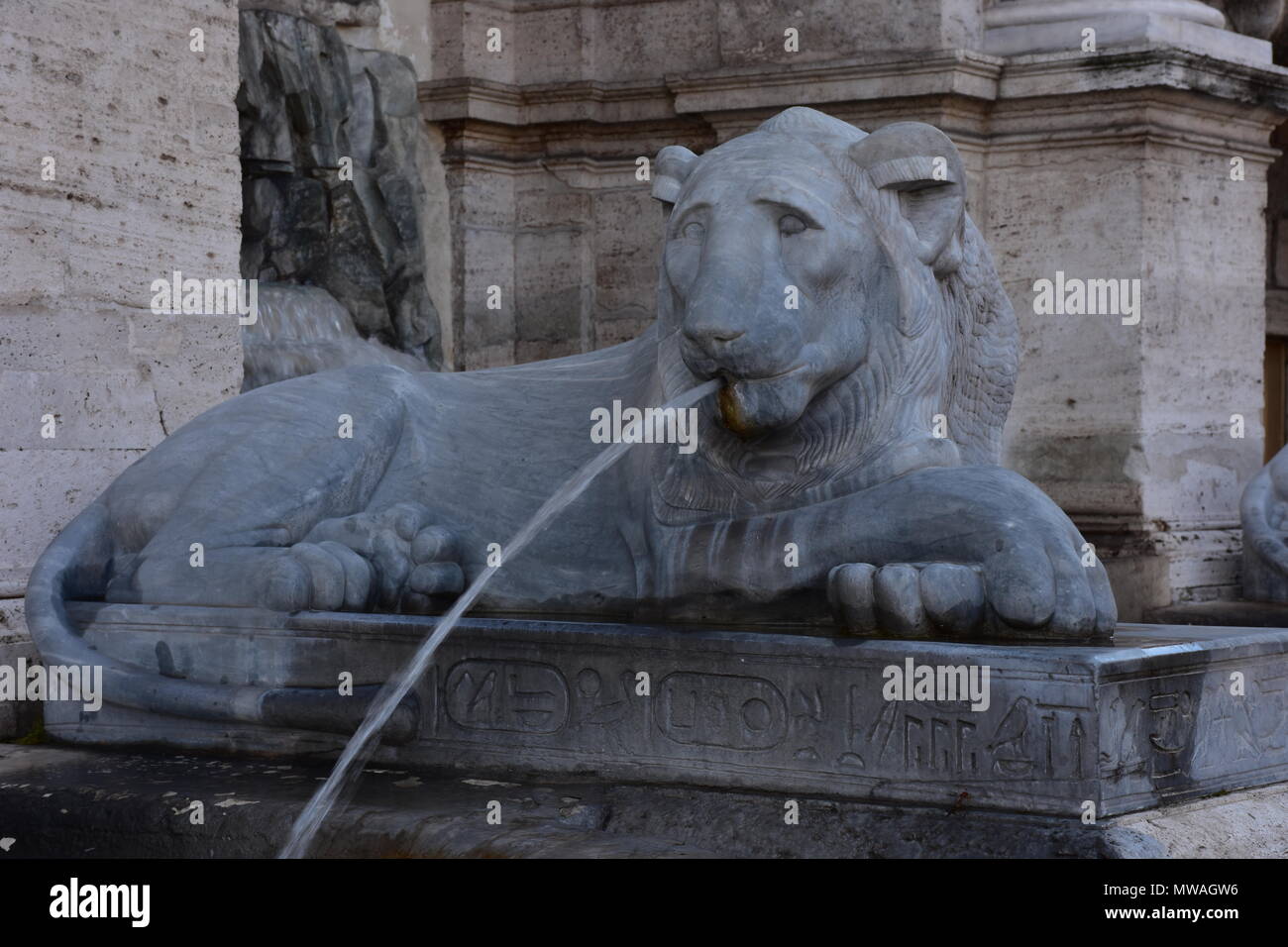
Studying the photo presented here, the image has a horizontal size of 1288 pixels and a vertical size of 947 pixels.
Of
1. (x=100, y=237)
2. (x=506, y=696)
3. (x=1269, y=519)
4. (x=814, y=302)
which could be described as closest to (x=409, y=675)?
(x=506, y=696)

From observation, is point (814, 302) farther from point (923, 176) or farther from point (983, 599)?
point (983, 599)

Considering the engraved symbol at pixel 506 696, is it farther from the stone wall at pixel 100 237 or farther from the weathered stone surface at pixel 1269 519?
the weathered stone surface at pixel 1269 519

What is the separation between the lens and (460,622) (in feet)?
13.0

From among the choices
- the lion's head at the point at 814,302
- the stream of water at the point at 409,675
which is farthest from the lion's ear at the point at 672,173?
the stream of water at the point at 409,675

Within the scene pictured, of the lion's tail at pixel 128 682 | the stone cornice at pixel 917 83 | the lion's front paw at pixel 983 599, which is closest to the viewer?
the lion's front paw at pixel 983 599

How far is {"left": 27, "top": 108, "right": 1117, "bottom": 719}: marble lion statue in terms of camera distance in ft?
12.1

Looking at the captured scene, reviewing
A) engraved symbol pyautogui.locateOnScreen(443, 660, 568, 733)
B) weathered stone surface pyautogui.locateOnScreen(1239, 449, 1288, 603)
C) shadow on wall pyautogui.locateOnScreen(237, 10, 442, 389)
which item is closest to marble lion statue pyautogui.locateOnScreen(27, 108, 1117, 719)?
engraved symbol pyautogui.locateOnScreen(443, 660, 568, 733)

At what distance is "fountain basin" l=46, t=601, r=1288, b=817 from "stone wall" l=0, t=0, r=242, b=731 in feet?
4.51

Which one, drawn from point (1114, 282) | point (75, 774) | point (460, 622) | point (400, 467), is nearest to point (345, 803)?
point (460, 622)

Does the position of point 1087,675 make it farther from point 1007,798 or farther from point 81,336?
point 81,336

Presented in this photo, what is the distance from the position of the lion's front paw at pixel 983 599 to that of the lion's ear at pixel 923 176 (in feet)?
2.37

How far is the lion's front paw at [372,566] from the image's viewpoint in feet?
13.9

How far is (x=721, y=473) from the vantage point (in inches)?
159

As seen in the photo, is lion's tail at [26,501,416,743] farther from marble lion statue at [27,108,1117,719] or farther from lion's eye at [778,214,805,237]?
lion's eye at [778,214,805,237]
